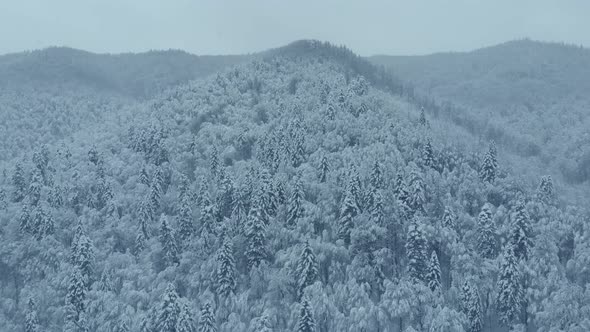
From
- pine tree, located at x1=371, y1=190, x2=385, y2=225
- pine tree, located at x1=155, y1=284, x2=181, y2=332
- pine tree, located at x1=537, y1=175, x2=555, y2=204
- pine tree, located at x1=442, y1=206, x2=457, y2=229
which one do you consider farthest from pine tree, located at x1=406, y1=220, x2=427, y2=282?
pine tree, located at x1=155, y1=284, x2=181, y2=332

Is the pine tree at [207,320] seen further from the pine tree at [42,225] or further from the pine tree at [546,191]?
the pine tree at [546,191]

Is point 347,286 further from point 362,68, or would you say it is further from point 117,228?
point 362,68

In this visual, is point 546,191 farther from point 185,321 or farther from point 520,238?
point 185,321

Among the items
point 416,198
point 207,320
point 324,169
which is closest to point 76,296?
point 207,320

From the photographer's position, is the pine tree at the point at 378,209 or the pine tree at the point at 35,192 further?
the pine tree at the point at 35,192

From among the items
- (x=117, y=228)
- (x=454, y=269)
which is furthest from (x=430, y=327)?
(x=117, y=228)

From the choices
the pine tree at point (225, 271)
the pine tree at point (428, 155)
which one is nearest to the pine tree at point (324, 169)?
the pine tree at point (428, 155)
